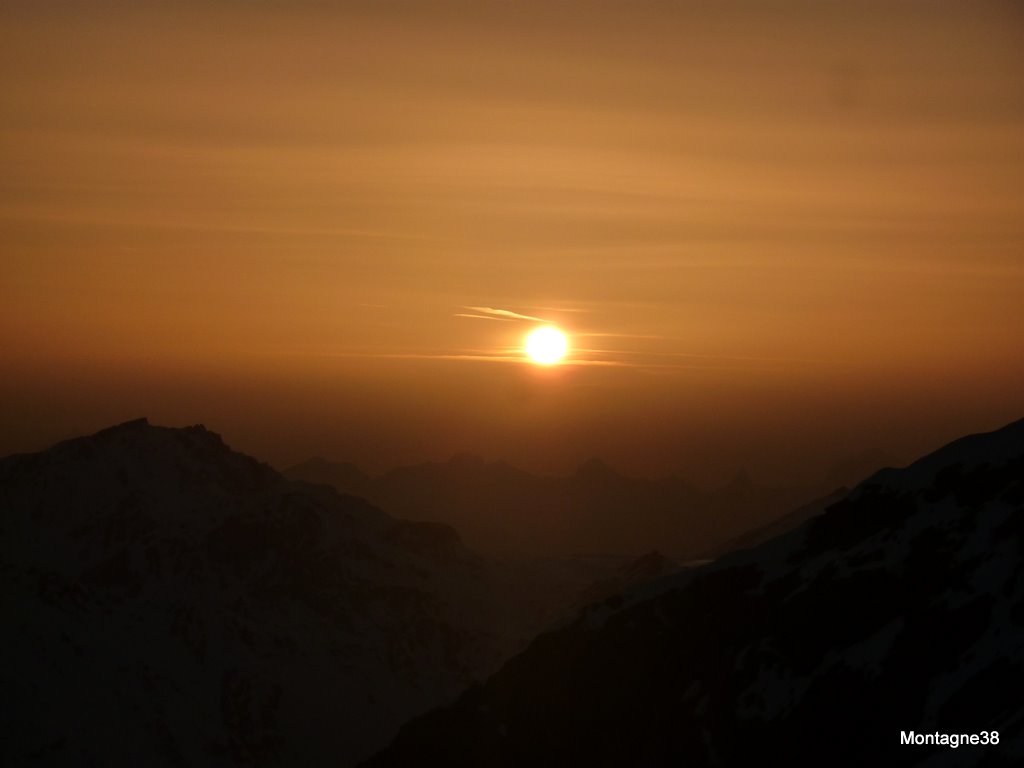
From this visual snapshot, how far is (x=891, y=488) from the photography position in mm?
199750

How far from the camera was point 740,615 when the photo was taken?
646 feet

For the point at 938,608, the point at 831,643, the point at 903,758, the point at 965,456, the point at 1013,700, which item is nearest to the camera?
the point at 1013,700

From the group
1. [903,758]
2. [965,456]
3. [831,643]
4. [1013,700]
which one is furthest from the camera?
[965,456]

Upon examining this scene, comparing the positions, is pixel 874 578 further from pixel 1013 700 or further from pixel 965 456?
pixel 1013 700

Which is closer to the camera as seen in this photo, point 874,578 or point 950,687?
point 950,687

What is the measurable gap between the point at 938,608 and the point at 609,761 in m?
51.9

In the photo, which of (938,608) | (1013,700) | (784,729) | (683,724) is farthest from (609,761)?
(1013,700)

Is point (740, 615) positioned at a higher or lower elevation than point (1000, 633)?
higher

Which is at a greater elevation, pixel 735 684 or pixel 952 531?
pixel 952 531

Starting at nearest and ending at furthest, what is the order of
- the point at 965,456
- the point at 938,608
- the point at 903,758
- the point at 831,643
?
the point at 903,758
the point at 938,608
the point at 831,643
the point at 965,456

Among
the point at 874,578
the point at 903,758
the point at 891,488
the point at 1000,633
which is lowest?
the point at 903,758

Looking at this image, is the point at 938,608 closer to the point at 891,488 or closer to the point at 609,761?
the point at 891,488

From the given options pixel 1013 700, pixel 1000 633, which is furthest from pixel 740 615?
pixel 1013 700

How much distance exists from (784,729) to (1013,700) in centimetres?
3554
